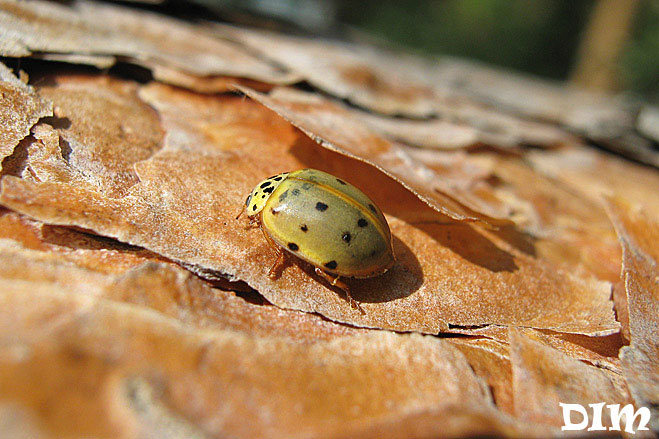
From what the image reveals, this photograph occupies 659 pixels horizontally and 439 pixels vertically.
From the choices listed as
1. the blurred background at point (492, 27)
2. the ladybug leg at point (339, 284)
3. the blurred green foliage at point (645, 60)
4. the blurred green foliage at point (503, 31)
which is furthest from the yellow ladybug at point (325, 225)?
the blurred green foliage at point (503, 31)

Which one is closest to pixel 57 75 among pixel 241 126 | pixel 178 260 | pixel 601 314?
pixel 241 126

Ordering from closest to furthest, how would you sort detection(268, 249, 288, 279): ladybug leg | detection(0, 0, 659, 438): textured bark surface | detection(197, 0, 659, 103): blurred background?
detection(0, 0, 659, 438): textured bark surface
detection(268, 249, 288, 279): ladybug leg
detection(197, 0, 659, 103): blurred background

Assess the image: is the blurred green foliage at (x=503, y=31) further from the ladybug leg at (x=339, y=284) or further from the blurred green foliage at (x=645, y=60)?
the ladybug leg at (x=339, y=284)

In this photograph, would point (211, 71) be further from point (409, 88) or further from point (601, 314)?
point (601, 314)

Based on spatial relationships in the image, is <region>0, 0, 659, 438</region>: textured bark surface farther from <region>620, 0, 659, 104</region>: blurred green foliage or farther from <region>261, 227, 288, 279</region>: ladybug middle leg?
<region>620, 0, 659, 104</region>: blurred green foliage

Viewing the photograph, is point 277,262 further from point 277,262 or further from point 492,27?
point 492,27

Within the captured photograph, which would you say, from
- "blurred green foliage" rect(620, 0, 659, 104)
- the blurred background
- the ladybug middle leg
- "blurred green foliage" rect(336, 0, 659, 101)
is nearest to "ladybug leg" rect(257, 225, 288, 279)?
the ladybug middle leg
